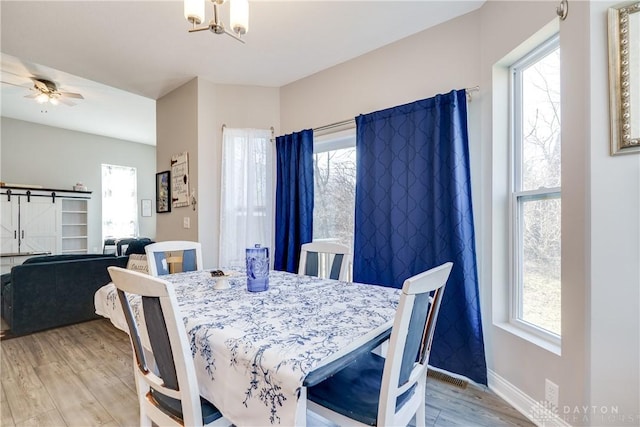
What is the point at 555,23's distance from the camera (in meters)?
1.51

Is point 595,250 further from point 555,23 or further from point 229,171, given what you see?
point 229,171

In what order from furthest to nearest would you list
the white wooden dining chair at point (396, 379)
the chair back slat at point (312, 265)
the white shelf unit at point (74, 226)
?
the white shelf unit at point (74, 226) → the chair back slat at point (312, 265) → the white wooden dining chair at point (396, 379)

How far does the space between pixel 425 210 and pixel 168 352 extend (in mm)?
1798

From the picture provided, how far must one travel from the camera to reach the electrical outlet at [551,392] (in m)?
1.50

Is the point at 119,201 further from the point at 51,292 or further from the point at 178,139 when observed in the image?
the point at 178,139

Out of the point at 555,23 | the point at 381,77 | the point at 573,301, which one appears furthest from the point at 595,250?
the point at 381,77

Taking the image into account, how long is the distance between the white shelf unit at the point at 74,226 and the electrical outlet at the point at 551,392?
7.10m

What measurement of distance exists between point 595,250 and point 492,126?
1.01 meters

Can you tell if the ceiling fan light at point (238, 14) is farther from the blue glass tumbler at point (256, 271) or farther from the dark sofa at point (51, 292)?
the dark sofa at point (51, 292)

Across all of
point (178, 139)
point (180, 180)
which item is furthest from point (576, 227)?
point (178, 139)

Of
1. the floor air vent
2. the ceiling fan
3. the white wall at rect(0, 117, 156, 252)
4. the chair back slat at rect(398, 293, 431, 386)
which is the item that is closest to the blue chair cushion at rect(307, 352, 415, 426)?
the chair back slat at rect(398, 293, 431, 386)

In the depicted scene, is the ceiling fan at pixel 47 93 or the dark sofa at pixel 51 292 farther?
the ceiling fan at pixel 47 93

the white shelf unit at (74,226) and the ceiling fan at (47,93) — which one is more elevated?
the ceiling fan at (47,93)

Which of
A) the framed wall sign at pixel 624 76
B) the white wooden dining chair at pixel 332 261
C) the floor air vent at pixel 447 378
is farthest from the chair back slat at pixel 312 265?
the framed wall sign at pixel 624 76
